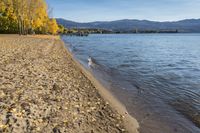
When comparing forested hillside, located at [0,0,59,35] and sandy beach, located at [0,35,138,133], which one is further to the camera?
forested hillside, located at [0,0,59,35]

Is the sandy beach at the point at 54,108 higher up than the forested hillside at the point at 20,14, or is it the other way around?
the forested hillside at the point at 20,14

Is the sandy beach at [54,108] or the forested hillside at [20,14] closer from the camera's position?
the sandy beach at [54,108]

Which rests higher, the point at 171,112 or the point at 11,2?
the point at 11,2

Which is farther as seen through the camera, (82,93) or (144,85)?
(144,85)

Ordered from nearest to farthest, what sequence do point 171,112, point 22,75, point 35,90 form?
point 35,90
point 171,112
point 22,75

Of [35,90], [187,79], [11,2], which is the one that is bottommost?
[187,79]

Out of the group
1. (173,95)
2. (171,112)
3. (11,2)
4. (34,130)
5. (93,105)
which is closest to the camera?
(34,130)

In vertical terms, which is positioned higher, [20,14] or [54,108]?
[20,14]

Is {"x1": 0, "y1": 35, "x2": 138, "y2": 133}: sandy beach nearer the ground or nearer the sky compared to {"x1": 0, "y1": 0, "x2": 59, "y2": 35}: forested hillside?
nearer the ground

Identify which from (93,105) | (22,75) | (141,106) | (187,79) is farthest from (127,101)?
(187,79)

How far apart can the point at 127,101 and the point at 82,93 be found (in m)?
2.68

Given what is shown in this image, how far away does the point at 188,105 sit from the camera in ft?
46.4

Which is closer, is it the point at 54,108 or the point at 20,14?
the point at 54,108

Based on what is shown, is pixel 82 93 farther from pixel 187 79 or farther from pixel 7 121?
pixel 187 79
